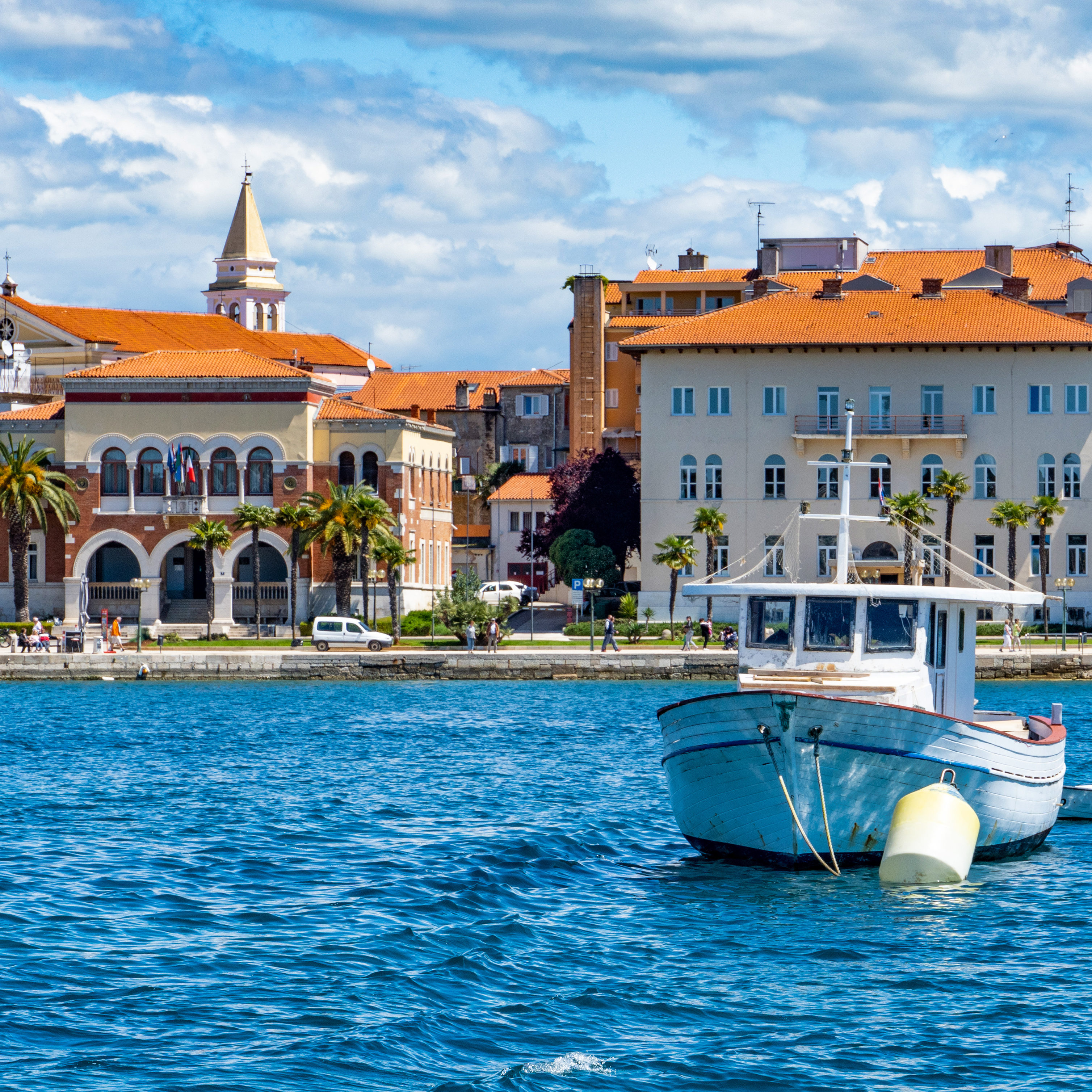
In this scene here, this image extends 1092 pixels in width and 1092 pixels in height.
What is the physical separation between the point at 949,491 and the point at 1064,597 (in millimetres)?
8670

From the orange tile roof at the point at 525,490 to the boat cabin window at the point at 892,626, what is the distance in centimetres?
8271

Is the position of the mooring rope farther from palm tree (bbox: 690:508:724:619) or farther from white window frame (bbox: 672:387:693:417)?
white window frame (bbox: 672:387:693:417)

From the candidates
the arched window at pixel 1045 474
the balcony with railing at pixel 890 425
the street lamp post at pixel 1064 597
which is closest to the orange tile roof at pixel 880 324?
the balcony with railing at pixel 890 425

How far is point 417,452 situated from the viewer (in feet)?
286

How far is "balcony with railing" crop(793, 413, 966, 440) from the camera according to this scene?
8006 centimetres

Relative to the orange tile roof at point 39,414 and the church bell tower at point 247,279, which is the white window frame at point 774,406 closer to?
Result: the orange tile roof at point 39,414

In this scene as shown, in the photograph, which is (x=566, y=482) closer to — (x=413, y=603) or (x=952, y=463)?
(x=413, y=603)

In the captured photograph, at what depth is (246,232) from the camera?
151 m

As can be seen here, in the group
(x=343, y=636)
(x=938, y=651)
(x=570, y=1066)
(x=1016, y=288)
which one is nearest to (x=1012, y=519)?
(x=1016, y=288)

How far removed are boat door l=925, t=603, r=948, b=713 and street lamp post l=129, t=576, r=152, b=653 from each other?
46.5 m

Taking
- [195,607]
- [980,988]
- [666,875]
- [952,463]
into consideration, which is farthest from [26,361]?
[980,988]

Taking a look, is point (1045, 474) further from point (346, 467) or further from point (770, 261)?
point (346, 467)

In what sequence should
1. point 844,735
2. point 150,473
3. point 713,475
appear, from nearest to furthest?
point 844,735
point 713,475
point 150,473

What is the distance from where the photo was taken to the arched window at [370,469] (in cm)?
8406
